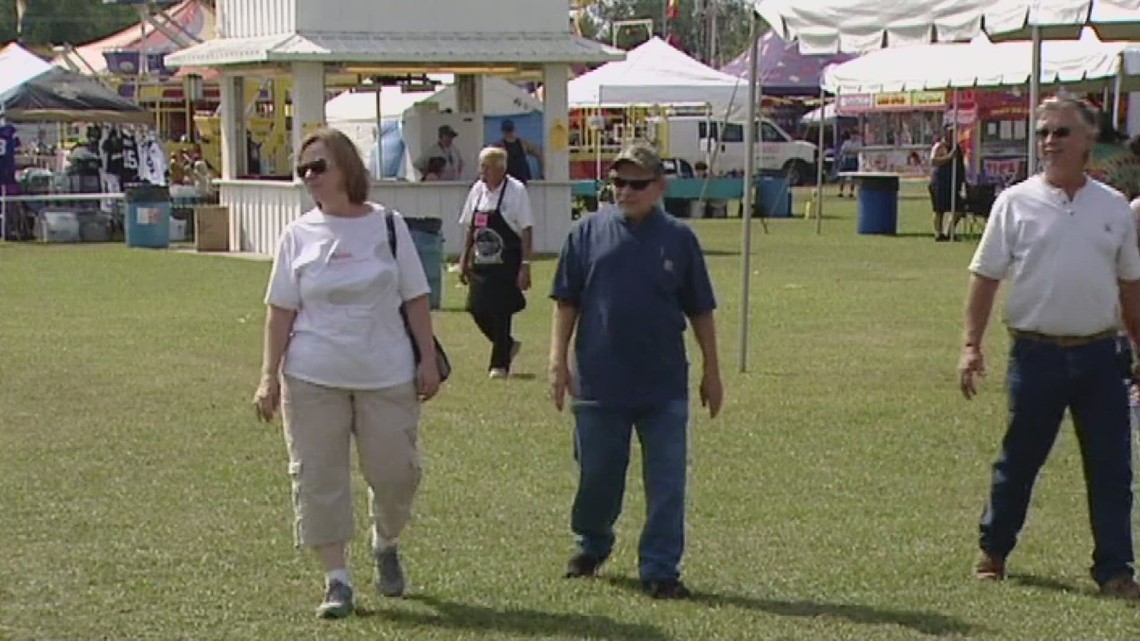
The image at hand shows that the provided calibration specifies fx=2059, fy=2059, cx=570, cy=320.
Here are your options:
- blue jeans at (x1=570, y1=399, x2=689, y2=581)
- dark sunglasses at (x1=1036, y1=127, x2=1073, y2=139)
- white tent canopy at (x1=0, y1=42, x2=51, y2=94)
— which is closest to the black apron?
blue jeans at (x1=570, y1=399, x2=689, y2=581)

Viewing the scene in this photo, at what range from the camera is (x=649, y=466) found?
7730mm

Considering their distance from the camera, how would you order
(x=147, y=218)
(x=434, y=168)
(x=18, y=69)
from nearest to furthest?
(x=434, y=168)
(x=147, y=218)
(x=18, y=69)

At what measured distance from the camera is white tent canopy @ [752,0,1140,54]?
43.5 feet

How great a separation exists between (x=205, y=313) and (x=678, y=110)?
33870 millimetres

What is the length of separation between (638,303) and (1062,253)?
5.09 feet

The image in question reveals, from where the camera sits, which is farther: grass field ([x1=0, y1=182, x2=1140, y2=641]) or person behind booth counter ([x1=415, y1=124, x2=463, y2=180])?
person behind booth counter ([x1=415, y1=124, x2=463, y2=180])

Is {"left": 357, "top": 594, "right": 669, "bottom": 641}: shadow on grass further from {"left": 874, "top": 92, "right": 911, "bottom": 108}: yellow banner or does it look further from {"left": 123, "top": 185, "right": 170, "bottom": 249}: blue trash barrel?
{"left": 874, "top": 92, "right": 911, "bottom": 108}: yellow banner

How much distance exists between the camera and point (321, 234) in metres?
7.31

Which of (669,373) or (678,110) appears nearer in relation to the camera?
(669,373)

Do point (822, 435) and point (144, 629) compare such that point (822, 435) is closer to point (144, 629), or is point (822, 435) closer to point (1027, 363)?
point (1027, 363)

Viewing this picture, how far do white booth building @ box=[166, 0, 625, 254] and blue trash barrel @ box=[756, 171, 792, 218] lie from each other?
9.38m

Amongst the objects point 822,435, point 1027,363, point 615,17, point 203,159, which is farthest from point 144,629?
point 615,17

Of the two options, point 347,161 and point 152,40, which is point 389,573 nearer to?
point 347,161

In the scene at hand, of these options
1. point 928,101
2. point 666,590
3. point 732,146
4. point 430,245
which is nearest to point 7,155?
point 430,245
